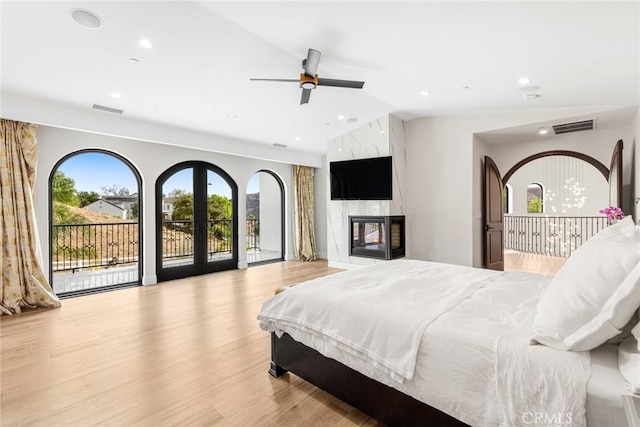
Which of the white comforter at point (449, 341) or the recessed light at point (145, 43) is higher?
the recessed light at point (145, 43)

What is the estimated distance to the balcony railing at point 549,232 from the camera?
7918 mm

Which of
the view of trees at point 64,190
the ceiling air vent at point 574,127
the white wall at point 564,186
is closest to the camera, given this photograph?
the view of trees at point 64,190

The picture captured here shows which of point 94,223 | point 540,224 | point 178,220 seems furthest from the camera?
point 540,224

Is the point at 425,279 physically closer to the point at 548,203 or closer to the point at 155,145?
the point at 155,145

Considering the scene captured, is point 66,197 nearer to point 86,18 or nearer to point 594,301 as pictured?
point 86,18

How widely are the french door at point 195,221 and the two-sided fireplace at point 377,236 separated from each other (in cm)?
253

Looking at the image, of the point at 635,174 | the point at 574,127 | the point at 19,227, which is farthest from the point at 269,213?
the point at 635,174

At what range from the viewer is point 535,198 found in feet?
33.9

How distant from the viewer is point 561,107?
4457 mm

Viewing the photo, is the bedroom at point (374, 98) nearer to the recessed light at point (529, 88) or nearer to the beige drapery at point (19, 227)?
the recessed light at point (529, 88)

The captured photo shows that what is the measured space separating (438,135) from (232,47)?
155 inches

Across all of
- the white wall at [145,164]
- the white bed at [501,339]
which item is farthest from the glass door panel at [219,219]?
the white bed at [501,339]

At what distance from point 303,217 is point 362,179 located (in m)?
2.27

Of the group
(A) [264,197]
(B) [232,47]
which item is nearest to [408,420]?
(B) [232,47]
